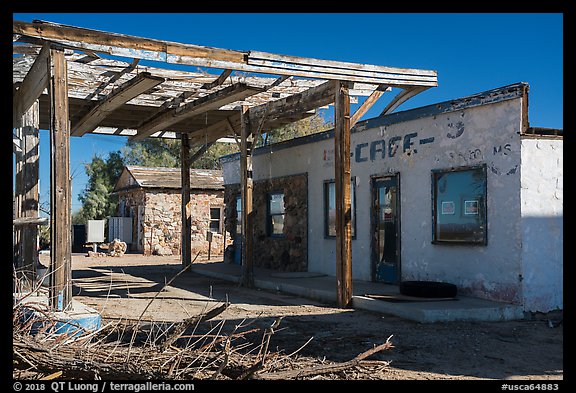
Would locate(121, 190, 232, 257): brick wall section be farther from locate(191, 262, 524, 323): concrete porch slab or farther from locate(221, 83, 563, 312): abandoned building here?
locate(191, 262, 524, 323): concrete porch slab

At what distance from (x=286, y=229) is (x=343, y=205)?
17.4 feet

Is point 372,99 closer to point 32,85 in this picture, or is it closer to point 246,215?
point 246,215

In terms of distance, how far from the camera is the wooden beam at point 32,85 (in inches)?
321

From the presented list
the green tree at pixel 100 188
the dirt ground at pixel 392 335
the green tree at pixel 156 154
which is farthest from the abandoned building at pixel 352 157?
the green tree at pixel 156 154

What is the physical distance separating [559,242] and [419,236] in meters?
2.51

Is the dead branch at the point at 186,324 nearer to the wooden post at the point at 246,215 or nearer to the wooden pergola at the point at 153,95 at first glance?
the wooden pergola at the point at 153,95

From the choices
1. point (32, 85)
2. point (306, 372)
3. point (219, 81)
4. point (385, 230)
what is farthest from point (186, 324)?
point (385, 230)

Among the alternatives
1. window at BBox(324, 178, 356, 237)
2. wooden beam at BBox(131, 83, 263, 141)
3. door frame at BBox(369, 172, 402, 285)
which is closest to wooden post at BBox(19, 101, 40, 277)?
wooden beam at BBox(131, 83, 263, 141)

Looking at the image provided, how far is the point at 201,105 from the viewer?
12.3 meters

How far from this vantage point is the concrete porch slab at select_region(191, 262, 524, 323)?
8805mm

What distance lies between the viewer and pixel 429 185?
35.9 feet
